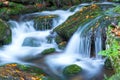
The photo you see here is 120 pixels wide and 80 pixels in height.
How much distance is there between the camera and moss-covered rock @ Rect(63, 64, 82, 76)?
25.0ft

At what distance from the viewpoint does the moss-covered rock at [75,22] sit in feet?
33.3

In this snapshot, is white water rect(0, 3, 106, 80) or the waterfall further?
the waterfall

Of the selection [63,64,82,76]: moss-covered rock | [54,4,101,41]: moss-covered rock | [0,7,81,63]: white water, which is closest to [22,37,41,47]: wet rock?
[0,7,81,63]: white water

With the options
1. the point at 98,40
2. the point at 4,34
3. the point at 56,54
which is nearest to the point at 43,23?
the point at 4,34

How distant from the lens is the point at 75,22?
10641mm

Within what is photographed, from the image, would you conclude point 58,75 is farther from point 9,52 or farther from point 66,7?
point 66,7

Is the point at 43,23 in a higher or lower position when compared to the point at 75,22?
lower

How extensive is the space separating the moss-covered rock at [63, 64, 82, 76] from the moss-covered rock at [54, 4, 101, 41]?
229cm

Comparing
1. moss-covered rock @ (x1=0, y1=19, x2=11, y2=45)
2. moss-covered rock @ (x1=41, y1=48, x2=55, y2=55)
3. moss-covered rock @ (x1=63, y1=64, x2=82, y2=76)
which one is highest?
moss-covered rock @ (x1=0, y1=19, x2=11, y2=45)

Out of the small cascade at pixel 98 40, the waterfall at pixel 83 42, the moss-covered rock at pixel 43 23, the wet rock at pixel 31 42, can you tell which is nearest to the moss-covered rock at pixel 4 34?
the wet rock at pixel 31 42

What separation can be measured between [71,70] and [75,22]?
3252 mm

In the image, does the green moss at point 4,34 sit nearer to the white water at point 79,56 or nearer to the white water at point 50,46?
the white water at point 50,46

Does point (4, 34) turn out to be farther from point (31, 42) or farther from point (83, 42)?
point (83, 42)

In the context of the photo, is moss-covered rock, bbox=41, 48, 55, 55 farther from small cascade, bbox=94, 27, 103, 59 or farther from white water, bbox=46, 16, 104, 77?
small cascade, bbox=94, 27, 103, 59
